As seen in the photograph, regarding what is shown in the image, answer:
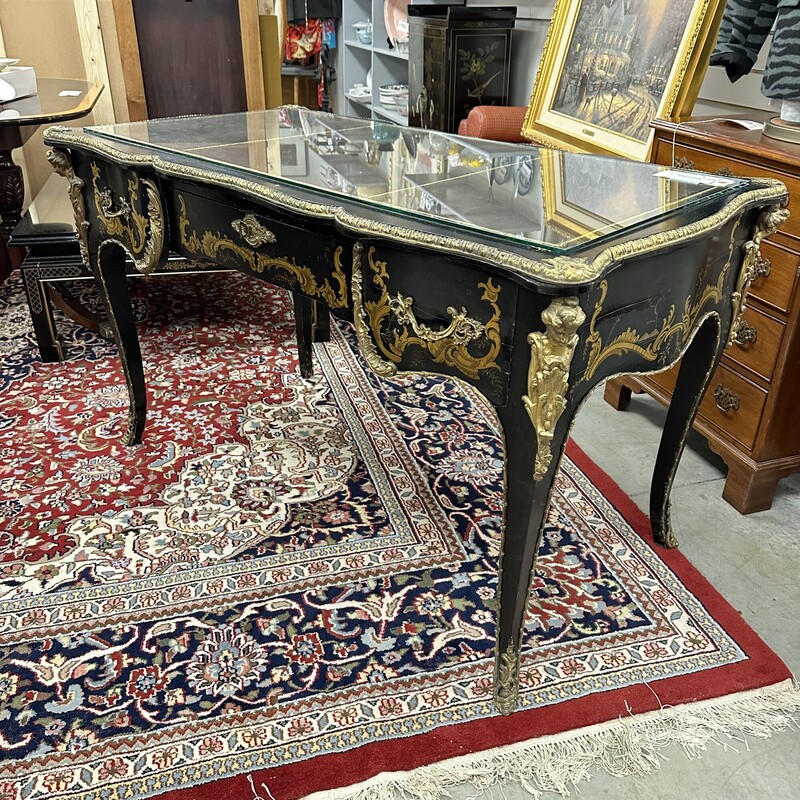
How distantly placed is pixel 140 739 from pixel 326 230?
104cm

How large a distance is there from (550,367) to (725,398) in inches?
45.9

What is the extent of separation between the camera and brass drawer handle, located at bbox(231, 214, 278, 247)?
1576 mm

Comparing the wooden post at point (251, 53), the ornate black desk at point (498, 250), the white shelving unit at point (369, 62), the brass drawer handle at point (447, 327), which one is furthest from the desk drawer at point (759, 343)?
the wooden post at point (251, 53)

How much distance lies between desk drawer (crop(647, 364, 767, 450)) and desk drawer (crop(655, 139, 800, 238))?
0.43 metres

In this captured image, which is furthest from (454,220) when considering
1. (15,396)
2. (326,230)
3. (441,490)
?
(15,396)

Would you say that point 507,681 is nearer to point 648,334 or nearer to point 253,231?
point 648,334

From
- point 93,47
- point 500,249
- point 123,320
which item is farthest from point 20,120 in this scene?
point 500,249

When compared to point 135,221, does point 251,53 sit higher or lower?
higher

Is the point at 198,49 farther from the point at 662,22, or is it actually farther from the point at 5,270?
the point at 662,22

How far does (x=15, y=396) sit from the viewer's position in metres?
2.69

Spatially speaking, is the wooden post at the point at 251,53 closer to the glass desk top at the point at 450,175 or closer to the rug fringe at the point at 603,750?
the glass desk top at the point at 450,175

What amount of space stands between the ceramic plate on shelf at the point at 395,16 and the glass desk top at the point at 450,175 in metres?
2.86

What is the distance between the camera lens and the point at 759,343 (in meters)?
1.98

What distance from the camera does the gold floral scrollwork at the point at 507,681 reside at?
1.47m
